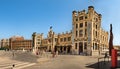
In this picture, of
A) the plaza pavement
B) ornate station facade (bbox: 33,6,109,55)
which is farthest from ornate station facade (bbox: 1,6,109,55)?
the plaza pavement

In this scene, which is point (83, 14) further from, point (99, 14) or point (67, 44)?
point (67, 44)

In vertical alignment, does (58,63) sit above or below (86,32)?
below

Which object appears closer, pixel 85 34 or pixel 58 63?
pixel 58 63

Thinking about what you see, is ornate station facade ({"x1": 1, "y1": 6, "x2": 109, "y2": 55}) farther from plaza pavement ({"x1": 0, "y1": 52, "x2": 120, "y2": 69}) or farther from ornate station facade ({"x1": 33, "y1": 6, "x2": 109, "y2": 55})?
plaza pavement ({"x1": 0, "y1": 52, "x2": 120, "y2": 69})

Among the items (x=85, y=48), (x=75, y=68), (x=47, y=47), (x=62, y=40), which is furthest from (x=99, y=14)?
(x=75, y=68)

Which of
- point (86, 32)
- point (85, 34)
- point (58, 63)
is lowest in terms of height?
point (58, 63)

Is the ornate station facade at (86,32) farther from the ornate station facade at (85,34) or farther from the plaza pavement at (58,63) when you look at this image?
the plaza pavement at (58,63)

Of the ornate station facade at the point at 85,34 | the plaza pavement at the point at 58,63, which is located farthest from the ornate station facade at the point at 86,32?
the plaza pavement at the point at 58,63

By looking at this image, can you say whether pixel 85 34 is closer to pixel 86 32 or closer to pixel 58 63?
pixel 86 32

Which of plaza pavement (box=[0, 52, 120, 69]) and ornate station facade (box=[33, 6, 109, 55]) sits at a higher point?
ornate station facade (box=[33, 6, 109, 55])

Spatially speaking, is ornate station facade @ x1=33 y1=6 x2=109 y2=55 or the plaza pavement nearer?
the plaza pavement

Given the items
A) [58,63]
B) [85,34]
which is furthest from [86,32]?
[58,63]

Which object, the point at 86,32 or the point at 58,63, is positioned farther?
the point at 86,32

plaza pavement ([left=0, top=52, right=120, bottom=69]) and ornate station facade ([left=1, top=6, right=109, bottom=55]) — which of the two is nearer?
plaza pavement ([left=0, top=52, right=120, bottom=69])
